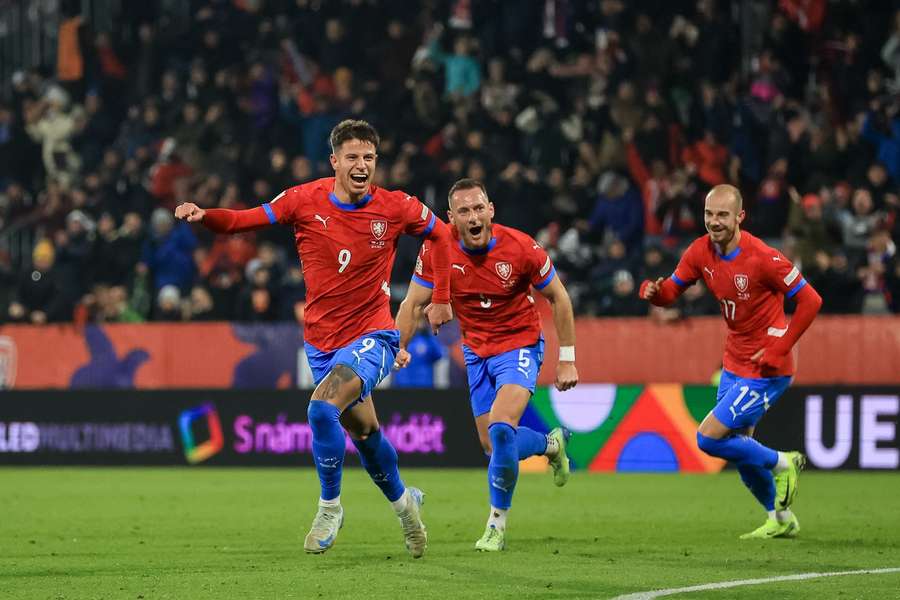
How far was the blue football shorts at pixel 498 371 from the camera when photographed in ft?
33.7

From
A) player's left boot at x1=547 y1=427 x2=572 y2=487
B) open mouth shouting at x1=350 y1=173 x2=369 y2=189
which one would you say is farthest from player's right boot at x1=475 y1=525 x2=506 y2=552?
open mouth shouting at x1=350 y1=173 x2=369 y2=189

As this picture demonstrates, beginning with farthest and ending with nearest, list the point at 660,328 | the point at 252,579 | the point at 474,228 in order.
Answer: the point at 660,328 < the point at 474,228 < the point at 252,579

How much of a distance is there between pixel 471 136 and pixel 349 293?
11.9 meters

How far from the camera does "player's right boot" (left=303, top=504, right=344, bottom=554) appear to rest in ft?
30.1

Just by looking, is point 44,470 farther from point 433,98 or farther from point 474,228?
point 474,228

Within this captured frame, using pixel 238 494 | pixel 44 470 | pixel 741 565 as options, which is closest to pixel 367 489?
pixel 238 494

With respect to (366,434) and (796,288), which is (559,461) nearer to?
(796,288)

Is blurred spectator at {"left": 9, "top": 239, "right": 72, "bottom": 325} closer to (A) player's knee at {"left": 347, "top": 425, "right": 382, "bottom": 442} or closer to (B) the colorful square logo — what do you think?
(B) the colorful square logo

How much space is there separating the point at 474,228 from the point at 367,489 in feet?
20.0

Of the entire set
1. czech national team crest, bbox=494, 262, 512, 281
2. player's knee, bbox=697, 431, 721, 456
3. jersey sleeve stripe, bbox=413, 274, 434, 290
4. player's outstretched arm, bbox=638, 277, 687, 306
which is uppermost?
czech national team crest, bbox=494, 262, 512, 281

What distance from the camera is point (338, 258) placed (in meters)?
9.30

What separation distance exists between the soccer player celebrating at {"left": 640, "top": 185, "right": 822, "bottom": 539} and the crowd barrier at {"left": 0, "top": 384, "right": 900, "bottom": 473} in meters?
6.50

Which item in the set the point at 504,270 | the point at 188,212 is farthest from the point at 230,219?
the point at 504,270

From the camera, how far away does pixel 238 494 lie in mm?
15234
